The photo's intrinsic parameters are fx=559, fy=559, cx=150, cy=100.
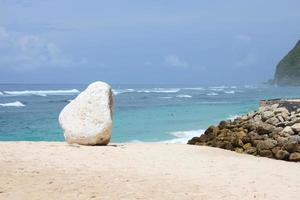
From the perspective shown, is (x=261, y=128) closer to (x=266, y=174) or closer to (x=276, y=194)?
(x=266, y=174)

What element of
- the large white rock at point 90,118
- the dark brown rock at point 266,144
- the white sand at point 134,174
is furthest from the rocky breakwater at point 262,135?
the large white rock at point 90,118

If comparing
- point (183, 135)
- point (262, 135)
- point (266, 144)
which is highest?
point (262, 135)

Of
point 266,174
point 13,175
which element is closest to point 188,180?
point 266,174

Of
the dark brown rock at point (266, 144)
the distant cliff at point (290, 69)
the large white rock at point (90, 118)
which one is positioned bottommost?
the distant cliff at point (290, 69)

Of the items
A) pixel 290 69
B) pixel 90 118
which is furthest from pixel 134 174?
pixel 290 69

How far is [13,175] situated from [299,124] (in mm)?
7836

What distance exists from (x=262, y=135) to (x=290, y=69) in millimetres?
124205

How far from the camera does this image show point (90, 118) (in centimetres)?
1217

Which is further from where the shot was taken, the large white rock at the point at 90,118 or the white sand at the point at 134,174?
the large white rock at the point at 90,118

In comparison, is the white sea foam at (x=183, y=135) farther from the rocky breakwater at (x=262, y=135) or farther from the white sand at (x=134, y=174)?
the white sand at (x=134, y=174)

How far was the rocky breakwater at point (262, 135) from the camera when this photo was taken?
12570 mm

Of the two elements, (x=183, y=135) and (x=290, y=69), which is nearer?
(x=183, y=135)

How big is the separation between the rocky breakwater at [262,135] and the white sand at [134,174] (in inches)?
29.7

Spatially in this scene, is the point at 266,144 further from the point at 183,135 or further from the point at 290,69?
the point at 290,69
